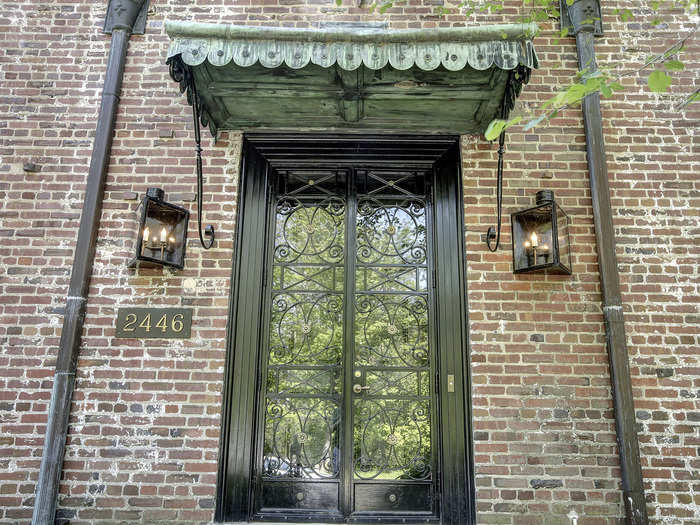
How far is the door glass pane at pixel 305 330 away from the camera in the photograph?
140 inches

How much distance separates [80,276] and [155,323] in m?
0.65

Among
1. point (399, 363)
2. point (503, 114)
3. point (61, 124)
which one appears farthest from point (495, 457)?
point (61, 124)

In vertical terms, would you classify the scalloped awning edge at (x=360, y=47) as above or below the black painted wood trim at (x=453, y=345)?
above

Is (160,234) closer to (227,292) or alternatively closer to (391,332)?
(227,292)

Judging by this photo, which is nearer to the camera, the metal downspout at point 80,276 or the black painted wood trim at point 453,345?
the metal downspout at point 80,276

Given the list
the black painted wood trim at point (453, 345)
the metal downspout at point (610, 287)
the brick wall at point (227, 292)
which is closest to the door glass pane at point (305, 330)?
the brick wall at point (227, 292)

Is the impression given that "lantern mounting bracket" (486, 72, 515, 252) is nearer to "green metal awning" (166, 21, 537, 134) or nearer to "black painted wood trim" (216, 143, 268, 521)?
"green metal awning" (166, 21, 537, 134)

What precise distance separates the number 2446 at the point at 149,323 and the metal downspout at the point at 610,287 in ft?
10.3

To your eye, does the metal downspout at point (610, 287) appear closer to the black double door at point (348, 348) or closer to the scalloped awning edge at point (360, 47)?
the scalloped awning edge at point (360, 47)

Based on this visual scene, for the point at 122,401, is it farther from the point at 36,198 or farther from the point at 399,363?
the point at 399,363

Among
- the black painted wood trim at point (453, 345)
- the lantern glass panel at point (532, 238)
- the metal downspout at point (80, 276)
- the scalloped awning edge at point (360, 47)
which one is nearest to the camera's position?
the scalloped awning edge at point (360, 47)

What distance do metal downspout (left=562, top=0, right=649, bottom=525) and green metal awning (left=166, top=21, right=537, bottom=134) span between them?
71cm

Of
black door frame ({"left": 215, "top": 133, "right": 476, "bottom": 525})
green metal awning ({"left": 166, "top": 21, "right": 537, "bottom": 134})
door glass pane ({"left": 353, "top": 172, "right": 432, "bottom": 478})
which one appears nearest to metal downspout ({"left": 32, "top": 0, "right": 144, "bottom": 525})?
green metal awning ({"left": 166, "top": 21, "right": 537, "bottom": 134})

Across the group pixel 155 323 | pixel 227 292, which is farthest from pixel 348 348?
pixel 155 323
